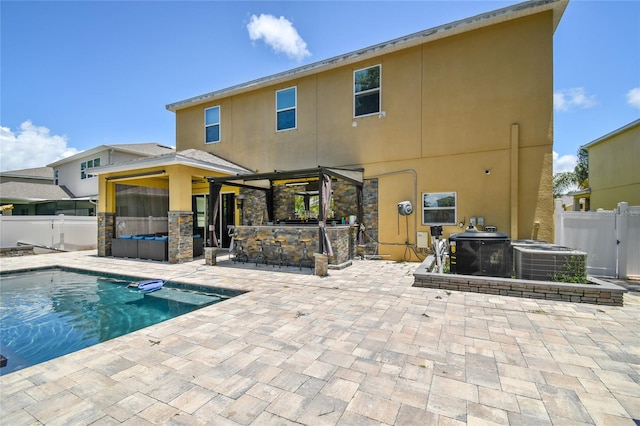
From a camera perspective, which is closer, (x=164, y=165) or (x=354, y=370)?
(x=354, y=370)

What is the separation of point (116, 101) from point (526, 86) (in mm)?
17135

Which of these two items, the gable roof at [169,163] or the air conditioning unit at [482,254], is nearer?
the air conditioning unit at [482,254]

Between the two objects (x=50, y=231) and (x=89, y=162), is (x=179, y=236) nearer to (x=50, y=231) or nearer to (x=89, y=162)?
(x=50, y=231)

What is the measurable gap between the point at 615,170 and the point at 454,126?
12.0 m

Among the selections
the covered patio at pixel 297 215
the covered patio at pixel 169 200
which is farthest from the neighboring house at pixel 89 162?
the covered patio at pixel 297 215

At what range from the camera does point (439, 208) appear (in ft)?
30.4

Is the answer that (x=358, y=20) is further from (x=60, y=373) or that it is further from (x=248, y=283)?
(x=60, y=373)

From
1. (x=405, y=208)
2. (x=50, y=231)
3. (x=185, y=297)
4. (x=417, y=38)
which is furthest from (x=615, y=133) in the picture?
(x=50, y=231)

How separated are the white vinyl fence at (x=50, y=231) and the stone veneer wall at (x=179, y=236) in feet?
25.6

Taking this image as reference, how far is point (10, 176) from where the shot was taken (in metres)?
20.9

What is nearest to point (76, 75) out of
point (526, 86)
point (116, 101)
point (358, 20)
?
point (116, 101)

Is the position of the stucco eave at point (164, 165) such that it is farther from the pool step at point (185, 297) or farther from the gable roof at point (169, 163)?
the pool step at point (185, 297)

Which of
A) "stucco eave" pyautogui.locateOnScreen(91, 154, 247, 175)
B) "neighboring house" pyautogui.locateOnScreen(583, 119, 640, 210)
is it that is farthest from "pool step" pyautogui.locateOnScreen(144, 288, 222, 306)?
"neighboring house" pyautogui.locateOnScreen(583, 119, 640, 210)

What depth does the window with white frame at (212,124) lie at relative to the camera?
1351 centimetres
